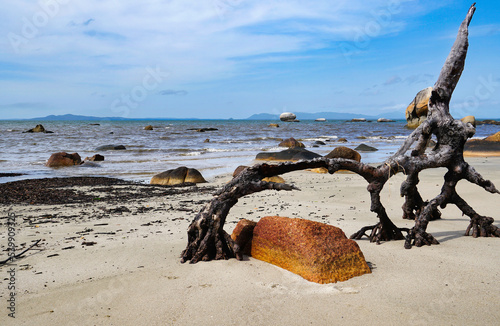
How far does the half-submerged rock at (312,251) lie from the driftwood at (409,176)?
44cm

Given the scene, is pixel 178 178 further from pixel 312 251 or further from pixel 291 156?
pixel 312 251

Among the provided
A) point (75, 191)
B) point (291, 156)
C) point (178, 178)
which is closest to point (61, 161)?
point (75, 191)

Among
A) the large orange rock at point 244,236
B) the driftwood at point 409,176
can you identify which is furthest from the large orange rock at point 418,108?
the large orange rock at point 244,236

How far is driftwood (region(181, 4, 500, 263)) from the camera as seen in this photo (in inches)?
162

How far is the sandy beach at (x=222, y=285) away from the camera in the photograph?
298cm

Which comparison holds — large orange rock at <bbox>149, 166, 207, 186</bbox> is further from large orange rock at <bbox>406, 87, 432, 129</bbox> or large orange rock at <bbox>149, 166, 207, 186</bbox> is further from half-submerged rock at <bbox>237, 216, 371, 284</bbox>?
large orange rock at <bbox>406, 87, 432, 129</bbox>

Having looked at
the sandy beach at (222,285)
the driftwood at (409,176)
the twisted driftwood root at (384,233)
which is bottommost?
the sandy beach at (222,285)

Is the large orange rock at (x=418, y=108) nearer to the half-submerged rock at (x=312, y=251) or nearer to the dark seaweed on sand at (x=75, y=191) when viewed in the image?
the dark seaweed on sand at (x=75, y=191)

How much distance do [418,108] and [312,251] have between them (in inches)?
1900

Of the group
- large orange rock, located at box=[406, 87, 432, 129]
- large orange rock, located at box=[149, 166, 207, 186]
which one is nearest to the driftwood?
large orange rock, located at box=[149, 166, 207, 186]

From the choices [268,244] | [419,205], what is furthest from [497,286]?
[419,205]

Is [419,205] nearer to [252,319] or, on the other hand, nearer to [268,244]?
[268,244]

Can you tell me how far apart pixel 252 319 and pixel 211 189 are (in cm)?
783

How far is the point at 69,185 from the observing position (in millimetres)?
11438
